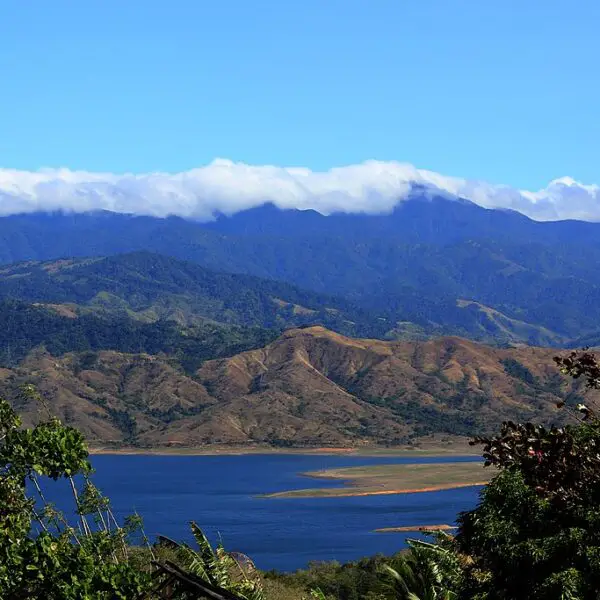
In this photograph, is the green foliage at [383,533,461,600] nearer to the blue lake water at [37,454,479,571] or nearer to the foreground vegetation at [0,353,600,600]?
the foreground vegetation at [0,353,600,600]

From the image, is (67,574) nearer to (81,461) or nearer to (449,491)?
(81,461)

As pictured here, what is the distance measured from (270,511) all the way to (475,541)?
127 metres

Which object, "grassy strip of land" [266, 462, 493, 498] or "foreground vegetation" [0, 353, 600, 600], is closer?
"foreground vegetation" [0, 353, 600, 600]

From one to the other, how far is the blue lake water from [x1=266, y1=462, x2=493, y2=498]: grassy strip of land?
3.81 meters

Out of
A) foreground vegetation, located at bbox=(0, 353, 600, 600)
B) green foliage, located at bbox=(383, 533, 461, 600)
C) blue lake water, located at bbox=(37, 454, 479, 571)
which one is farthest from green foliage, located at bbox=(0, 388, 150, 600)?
blue lake water, located at bbox=(37, 454, 479, 571)

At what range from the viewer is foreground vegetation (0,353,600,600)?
11.5 metres

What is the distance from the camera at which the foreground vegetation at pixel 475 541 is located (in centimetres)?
1145

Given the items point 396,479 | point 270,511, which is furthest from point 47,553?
point 396,479

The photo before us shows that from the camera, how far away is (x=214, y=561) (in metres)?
21.1

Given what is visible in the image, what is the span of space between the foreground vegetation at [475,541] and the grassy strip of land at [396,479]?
140 metres

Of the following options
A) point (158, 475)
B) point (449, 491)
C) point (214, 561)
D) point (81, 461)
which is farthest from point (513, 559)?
point (158, 475)

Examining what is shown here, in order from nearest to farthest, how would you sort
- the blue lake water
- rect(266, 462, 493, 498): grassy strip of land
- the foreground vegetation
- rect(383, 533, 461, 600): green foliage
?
the foreground vegetation
rect(383, 533, 461, 600): green foliage
the blue lake water
rect(266, 462, 493, 498): grassy strip of land

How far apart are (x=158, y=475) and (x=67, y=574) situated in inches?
7151

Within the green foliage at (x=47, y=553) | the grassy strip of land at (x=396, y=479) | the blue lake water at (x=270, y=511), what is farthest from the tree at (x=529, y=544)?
the grassy strip of land at (x=396, y=479)
